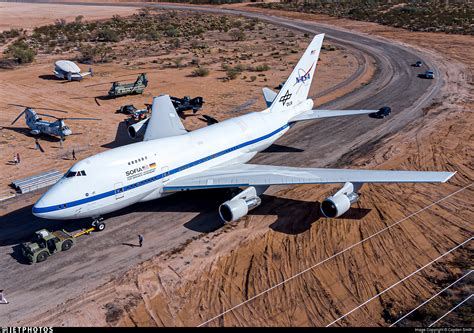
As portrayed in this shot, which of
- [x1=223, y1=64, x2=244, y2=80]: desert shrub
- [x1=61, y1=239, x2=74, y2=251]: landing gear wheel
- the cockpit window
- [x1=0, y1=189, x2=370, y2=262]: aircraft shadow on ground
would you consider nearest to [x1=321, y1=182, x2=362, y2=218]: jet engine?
[x1=0, y1=189, x2=370, y2=262]: aircraft shadow on ground

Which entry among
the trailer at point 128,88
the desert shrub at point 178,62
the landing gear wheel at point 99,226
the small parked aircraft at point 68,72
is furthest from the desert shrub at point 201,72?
the landing gear wheel at point 99,226

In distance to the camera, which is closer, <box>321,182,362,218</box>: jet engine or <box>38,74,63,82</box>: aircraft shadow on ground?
<box>321,182,362,218</box>: jet engine

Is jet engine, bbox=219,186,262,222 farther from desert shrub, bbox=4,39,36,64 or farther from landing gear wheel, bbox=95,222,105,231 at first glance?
desert shrub, bbox=4,39,36,64

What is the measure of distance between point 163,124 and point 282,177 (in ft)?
48.1

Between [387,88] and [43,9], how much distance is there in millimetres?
151016

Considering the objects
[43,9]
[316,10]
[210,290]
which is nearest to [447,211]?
[210,290]

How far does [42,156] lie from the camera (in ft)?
153

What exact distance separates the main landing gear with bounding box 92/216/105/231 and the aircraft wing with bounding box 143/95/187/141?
34.5ft

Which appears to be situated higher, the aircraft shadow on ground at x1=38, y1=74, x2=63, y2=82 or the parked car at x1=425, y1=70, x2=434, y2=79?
the parked car at x1=425, y1=70, x2=434, y2=79

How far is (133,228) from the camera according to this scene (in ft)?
111

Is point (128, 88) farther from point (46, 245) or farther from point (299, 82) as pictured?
point (46, 245)

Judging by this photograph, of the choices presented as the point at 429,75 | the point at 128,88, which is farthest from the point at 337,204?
the point at 429,75

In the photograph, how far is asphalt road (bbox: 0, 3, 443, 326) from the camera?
89.7ft

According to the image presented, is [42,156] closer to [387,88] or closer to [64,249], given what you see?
[64,249]
